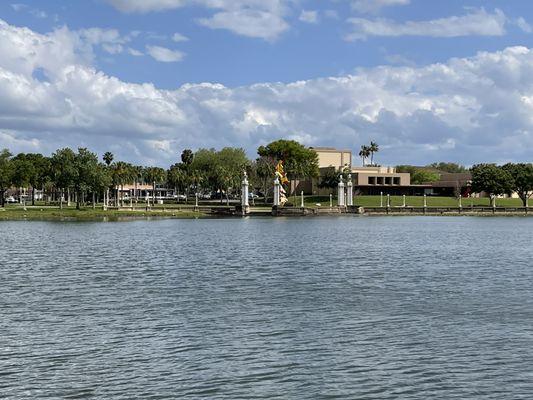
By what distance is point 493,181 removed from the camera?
567ft

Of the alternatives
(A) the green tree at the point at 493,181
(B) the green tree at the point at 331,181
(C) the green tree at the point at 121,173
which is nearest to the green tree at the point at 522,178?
(A) the green tree at the point at 493,181

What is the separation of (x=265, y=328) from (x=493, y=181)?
155 m

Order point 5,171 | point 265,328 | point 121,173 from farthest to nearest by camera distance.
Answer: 1. point 121,173
2. point 5,171
3. point 265,328

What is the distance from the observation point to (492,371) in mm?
21031

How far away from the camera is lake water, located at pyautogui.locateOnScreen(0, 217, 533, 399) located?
64.7ft

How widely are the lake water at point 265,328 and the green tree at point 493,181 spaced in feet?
404

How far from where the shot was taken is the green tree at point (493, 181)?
17238 cm

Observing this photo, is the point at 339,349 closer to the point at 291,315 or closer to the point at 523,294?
the point at 291,315

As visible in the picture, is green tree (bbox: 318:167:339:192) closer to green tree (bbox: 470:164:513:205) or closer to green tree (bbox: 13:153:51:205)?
green tree (bbox: 470:164:513:205)

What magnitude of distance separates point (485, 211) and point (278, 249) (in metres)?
110

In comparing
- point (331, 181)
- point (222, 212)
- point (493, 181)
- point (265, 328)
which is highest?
point (331, 181)

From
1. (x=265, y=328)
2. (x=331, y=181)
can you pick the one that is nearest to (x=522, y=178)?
(x=331, y=181)

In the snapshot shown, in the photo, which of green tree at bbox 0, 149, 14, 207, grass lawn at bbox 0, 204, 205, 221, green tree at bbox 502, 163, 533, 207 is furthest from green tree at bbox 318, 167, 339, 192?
green tree at bbox 0, 149, 14, 207

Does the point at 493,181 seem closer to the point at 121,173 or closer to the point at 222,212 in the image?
the point at 222,212
